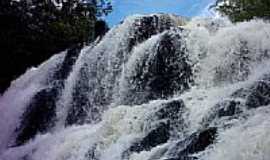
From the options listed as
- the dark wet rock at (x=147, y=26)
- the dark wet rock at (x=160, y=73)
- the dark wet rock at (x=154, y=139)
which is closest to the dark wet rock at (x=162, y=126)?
the dark wet rock at (x=154, y=139)

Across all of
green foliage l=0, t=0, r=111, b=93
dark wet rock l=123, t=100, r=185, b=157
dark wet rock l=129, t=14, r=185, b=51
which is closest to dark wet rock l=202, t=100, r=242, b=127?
dark wet rock l=123, t=100, r=185, b=157

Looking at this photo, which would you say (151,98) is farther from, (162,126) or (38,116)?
(38,116)

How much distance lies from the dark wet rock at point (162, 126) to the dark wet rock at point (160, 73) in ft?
6.97

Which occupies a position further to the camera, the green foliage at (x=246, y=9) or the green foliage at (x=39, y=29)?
the green foliage at (x=39, y=29)

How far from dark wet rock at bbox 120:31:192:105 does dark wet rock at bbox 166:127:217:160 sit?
3.79 meters

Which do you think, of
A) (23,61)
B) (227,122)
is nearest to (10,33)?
(23,61)

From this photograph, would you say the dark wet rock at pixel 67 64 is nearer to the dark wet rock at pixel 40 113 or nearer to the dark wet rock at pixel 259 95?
the dark wet rock at pixel 40 113

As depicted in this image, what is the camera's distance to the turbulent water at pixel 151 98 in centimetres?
952

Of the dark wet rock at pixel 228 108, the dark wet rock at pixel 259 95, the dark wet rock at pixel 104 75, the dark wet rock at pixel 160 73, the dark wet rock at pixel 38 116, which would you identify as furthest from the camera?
the dark wet rock at pixel 38 116

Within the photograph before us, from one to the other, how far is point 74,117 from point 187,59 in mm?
2974

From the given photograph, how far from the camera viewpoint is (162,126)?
35.6 feet

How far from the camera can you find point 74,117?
597 inches

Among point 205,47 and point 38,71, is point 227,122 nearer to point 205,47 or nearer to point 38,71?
point 205,47

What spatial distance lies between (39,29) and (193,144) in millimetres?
16406
